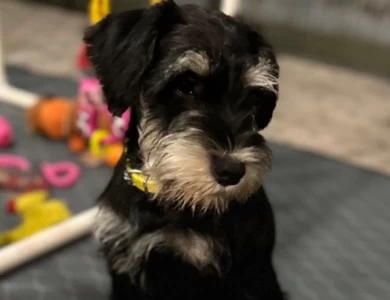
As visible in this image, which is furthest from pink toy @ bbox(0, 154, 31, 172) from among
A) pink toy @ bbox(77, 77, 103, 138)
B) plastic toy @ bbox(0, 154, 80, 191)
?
pink toy @ bbox(77, 77, 103, 138)

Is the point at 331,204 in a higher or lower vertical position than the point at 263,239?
lower

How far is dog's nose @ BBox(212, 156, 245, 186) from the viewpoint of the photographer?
107 cm

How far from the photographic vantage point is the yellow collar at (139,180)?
1220mm

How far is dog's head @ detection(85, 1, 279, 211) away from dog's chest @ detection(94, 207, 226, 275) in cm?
8

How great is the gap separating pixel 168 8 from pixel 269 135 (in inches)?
58.1

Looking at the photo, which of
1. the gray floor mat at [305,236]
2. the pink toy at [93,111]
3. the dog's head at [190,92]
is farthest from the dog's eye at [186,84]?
the pink toy at [93,111]

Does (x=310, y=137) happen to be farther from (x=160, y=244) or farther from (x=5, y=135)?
(x=160, y=244)

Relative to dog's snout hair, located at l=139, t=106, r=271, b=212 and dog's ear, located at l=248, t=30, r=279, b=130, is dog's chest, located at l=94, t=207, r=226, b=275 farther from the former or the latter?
dog's ear, located at l=248, t=30, r=279, b=130

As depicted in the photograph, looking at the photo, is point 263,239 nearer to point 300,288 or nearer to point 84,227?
point 300,288

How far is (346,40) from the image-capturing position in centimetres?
350

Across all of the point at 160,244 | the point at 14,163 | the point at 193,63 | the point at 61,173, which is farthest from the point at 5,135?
the point at 193,63

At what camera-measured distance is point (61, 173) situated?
7.14ft

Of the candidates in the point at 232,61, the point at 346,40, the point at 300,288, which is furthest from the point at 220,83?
the point at 346,40

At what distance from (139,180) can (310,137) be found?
1.56 meters
